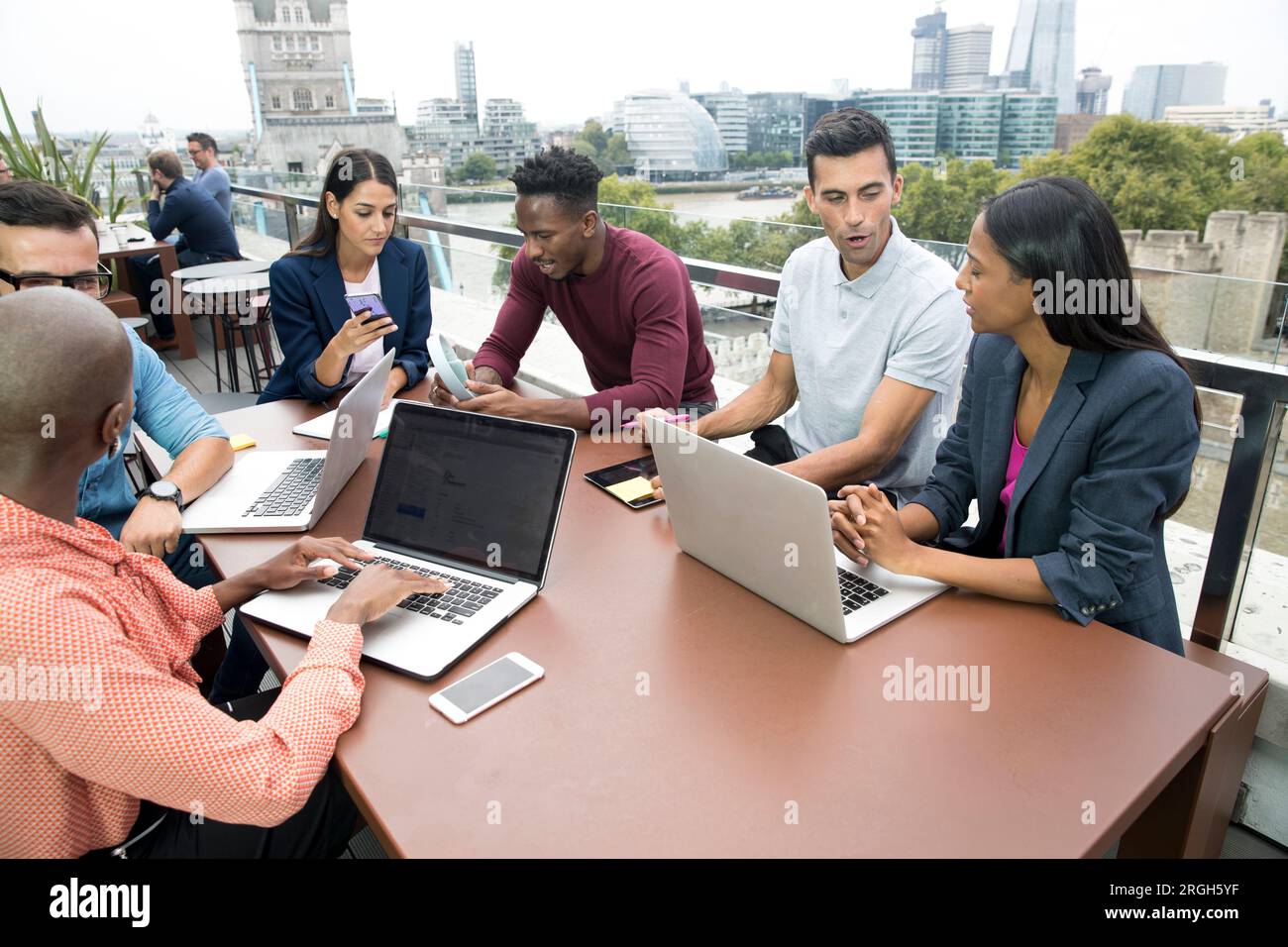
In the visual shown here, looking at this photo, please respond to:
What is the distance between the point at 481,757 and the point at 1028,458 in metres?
1.03

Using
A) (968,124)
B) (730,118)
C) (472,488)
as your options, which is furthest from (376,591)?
(968,124)

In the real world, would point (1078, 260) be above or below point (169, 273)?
above

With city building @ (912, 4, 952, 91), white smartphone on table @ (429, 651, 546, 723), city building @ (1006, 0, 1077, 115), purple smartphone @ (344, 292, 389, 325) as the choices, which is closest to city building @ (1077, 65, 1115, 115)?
city building @ (1006, 0, 1077, 115)

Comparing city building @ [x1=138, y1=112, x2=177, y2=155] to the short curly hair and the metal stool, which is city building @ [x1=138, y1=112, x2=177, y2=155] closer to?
the metal stool

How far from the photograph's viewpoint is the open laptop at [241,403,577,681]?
1.30 metres

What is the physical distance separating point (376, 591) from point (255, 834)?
39 centimetres

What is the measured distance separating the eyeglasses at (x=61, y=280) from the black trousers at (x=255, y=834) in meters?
1.23

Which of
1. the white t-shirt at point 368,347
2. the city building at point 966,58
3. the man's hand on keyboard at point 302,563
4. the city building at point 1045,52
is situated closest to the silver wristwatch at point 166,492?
the man's hand on keyboard at point 302,563

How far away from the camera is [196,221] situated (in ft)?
18.7

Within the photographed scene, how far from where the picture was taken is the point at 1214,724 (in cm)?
108

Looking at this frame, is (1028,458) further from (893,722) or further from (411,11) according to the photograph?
(411,11)

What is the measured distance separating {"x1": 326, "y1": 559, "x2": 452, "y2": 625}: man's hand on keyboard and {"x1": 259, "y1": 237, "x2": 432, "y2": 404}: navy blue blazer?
48.7 inches

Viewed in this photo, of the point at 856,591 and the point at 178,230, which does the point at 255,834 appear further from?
the point at 178,230
